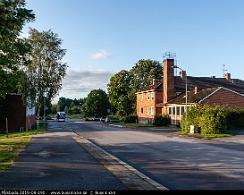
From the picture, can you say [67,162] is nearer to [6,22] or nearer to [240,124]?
[6,22]

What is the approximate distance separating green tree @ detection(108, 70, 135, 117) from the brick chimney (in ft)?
107

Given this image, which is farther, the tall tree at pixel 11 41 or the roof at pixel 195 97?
the roof at pixel 195 97

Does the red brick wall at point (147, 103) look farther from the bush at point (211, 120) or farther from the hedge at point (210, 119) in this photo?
the bush at point (211, 120)

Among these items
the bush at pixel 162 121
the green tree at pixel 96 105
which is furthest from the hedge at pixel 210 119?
the green tree at pixel 96 105

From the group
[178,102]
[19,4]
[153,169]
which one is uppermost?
[19,4]

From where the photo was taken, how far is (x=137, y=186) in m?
11.5

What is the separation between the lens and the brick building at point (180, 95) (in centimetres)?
5878

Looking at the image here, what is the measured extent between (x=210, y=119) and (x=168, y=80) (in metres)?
28.9

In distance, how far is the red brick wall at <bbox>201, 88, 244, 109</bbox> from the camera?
58.1 meters

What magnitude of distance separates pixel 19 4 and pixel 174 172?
14.5m

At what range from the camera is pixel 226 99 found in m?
59.0

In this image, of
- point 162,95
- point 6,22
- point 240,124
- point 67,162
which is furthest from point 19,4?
point 162,95

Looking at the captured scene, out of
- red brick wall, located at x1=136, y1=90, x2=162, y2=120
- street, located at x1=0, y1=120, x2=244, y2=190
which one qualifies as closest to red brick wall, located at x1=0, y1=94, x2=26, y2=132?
red brick wall, located at x1=136, y1=90, x2=162, y2=120

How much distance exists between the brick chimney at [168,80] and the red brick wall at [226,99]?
36.0ft
